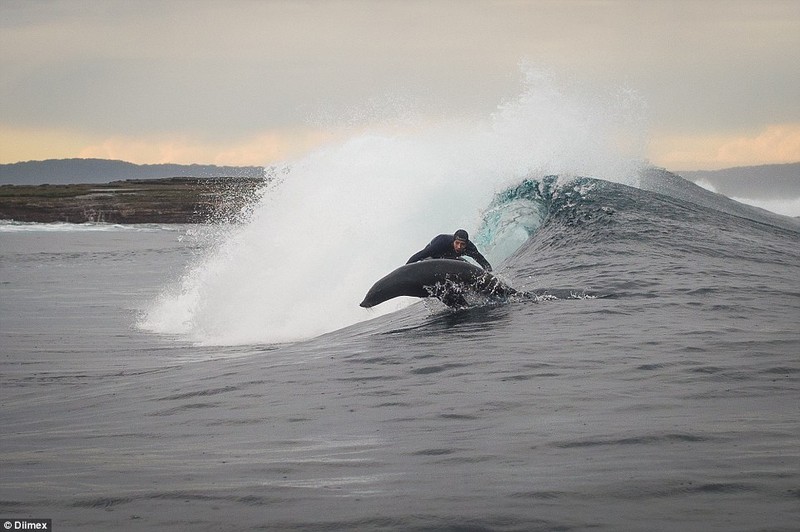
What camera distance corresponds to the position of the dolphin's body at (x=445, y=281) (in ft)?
45.2

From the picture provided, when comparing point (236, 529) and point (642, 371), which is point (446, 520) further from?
point (642, 371)

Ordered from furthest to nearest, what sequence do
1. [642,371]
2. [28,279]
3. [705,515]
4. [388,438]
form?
[28,279] → [642,371] → [388,438] → [705,515]

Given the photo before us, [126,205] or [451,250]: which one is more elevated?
[126,205]

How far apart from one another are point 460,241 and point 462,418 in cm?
728

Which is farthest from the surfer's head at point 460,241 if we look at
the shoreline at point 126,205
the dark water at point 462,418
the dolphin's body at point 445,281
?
the shoreline at point 126,205

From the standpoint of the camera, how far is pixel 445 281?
1378cm

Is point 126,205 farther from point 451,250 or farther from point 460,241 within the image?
point 460,241

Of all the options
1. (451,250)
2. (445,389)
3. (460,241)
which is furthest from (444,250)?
(445,389)

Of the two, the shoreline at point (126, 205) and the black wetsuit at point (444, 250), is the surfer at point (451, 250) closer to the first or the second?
the black wetsuit at point (444, 250)

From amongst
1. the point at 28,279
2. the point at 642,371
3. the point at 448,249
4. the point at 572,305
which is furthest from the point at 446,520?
the point at 28,279

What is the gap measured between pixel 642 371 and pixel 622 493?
11.9 feet

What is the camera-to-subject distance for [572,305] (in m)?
13.0

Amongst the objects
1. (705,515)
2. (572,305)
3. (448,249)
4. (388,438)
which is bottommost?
(705,515)

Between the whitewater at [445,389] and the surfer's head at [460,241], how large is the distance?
3.22 feet
